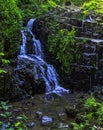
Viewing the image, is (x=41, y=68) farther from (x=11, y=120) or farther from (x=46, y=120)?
(x=11, y=120)

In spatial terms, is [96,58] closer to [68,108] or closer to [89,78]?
[89,78]

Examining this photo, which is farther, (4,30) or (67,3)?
(67,3)

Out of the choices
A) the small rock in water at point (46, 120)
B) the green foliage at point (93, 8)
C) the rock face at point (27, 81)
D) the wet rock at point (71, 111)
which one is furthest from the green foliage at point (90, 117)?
the green foliage at point (93, 8)

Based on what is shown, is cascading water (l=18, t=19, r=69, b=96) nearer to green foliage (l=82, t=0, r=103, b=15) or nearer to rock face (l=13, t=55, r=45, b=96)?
rock face (l=13, t=55, r=45, b=96)

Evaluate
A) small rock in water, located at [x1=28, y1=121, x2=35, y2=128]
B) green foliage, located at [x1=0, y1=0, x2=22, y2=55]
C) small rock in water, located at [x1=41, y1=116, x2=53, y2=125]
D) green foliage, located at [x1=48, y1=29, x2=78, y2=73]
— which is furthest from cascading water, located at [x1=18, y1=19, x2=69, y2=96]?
small rock in water, located at [x1=28, y1=121, x2=35, y2=128]

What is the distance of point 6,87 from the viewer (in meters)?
11.5

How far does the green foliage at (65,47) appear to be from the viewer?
551 inches

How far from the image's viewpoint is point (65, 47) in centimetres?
1413

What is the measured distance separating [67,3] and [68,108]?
13.5 meters

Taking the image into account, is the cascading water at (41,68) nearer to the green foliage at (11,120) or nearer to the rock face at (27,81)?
the rock face at (27,81)

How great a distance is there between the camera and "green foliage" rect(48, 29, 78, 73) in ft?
45.9

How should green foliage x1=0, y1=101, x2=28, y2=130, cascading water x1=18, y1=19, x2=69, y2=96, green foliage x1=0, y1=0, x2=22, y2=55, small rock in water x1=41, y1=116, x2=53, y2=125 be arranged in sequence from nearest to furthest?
1. green foliage x1=0, y1=101, x2=28, y2=130
2. small rock in water x1=41, y1=116, x2=53, y2=125
3. green foliage x1=0, y1=0, x2=22, y2=55
4. cascading water x1=18, y1=19, x2=69, y2=96

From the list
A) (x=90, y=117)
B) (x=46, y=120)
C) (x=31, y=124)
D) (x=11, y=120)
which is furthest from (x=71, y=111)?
(x=11, y=120)

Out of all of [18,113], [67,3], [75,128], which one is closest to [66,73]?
[18,113]
